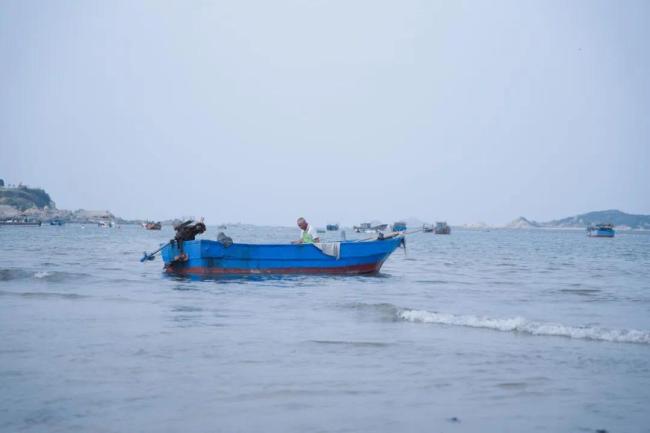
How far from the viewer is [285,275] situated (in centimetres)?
2038

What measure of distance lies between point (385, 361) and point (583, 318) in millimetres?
6624

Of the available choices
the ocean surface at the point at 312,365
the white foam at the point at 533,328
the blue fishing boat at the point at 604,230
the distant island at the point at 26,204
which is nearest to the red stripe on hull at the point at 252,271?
the ocean surface at the point at 312,365

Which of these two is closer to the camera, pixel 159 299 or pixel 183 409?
pixel 183 409

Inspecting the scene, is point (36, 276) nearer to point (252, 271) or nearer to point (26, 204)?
point (252, 271)

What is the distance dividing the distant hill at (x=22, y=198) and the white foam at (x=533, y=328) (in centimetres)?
18636

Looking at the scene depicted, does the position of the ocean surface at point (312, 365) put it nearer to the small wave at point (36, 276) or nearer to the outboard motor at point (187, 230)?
the small wave at point (36, 276)

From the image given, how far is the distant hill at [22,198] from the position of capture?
582 feet

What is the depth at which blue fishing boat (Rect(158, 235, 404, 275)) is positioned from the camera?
1992 centimetres

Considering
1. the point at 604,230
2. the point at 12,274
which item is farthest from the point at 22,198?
A: the point at 12,274

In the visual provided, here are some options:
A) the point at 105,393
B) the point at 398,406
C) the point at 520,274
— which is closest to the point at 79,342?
the point at 105,393

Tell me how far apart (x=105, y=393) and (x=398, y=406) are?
2.86m

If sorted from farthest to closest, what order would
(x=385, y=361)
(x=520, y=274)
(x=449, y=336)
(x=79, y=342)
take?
(x=520, y=274) < (x=449, y=336) < (x=79, y=342) < (x=385, y=361)

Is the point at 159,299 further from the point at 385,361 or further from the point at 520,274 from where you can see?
the point at 520,274

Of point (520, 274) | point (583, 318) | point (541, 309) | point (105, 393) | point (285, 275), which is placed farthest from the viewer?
point (520, 274)
